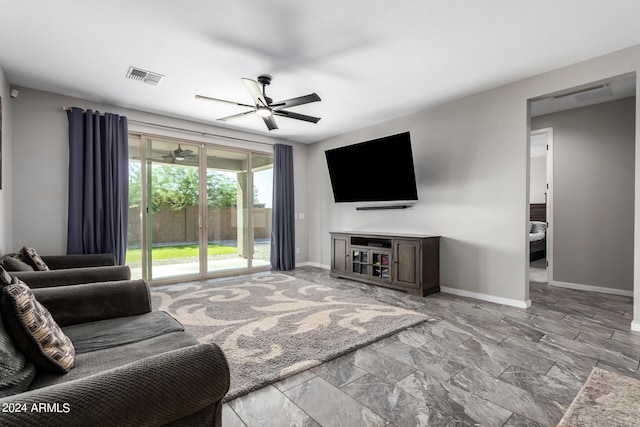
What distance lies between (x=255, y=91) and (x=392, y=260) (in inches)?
109

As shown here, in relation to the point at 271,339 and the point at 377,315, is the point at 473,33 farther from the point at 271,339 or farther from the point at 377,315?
the point at 271,339

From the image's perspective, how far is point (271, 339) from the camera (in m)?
2.58

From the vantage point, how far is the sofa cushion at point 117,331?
160cm

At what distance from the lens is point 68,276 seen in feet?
7.56

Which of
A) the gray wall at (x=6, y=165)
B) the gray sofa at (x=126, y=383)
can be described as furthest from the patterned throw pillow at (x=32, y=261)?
the gray sofa at (x=126, y=383)

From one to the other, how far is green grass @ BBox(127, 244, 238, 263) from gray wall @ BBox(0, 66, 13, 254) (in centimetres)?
131

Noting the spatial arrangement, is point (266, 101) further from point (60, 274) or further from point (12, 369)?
point (12, 369)

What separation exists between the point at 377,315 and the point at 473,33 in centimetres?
270

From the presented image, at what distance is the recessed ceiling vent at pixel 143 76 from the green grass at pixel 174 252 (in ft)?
7.83

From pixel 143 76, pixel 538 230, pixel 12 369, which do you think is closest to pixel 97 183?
pixel 143 76

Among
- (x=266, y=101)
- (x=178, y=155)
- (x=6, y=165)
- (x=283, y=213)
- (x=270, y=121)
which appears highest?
(x=266, y=101)

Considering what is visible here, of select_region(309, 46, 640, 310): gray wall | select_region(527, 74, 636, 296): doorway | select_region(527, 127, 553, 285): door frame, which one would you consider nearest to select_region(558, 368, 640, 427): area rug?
A: select_region(309, 46, 640, 310): gray wall

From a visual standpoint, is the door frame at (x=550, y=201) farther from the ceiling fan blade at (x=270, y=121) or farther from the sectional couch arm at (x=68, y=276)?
the sectional couch arm at (x=68, y=276)

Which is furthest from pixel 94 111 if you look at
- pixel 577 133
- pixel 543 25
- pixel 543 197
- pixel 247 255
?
pixel 543 197
